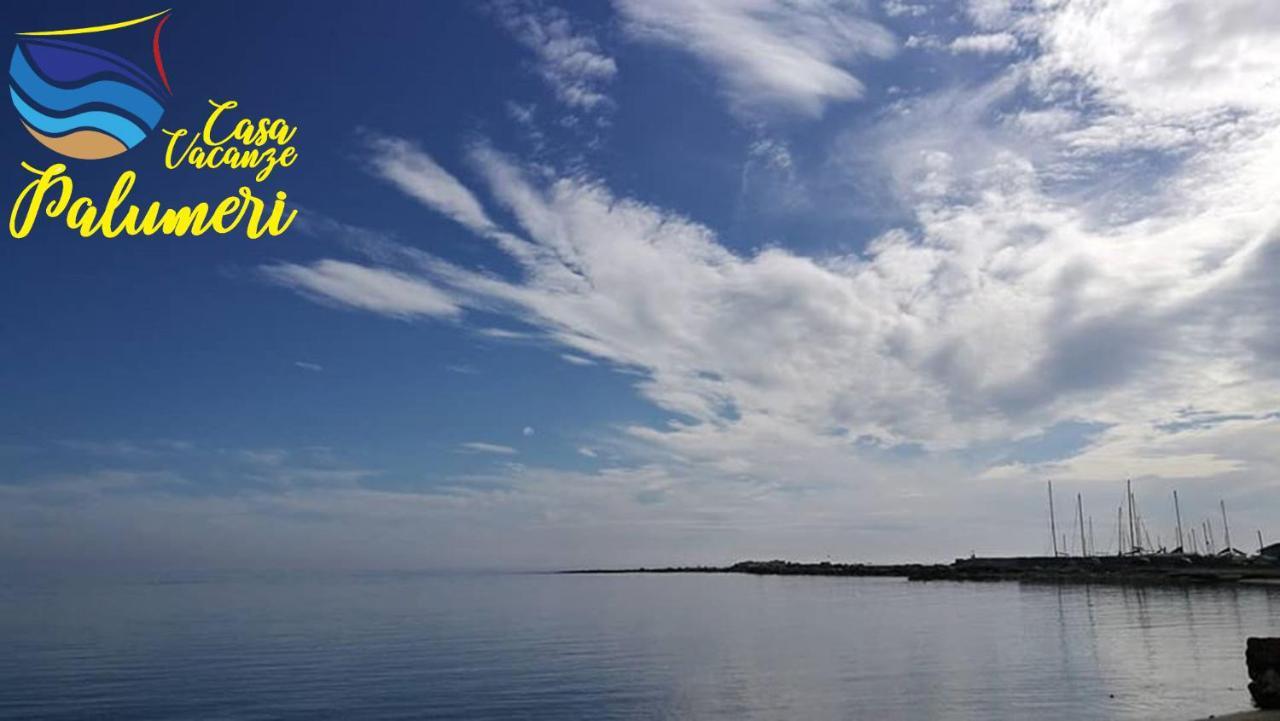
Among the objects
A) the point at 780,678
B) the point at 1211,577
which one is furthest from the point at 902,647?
the point at 1211,577

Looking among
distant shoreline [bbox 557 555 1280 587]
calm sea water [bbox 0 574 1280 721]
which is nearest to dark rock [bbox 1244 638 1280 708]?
calm sea water [bbox 0 574 1280 721]

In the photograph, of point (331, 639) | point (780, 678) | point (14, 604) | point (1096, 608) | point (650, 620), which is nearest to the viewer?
point (780, 678)

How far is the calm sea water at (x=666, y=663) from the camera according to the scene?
38344 mm

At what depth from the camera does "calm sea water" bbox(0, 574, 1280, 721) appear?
38.3 meters

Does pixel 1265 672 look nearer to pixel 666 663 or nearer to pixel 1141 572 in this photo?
pixel 666 663

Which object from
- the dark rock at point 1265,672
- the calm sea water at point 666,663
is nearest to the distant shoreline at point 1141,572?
the calm sea water at point 666,663

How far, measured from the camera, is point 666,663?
54438mm

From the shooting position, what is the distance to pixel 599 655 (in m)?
59.4

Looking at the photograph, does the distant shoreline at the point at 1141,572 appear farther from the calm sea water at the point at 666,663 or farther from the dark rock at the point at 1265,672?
the dark rock at the point at 1265,672

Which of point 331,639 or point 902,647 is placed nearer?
point 902,647

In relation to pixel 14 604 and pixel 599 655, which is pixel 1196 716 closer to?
pixel 599 655

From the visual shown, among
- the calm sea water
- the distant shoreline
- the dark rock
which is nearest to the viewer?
the dark rock

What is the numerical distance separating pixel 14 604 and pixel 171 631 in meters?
71.4

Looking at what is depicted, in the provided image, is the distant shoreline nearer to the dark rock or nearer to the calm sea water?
the calm sea water
